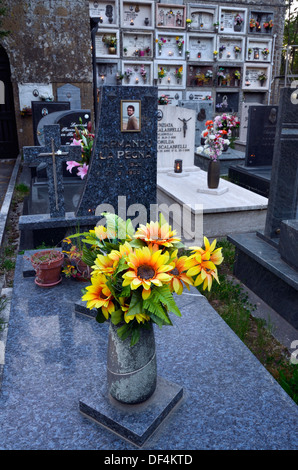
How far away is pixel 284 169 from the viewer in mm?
3949

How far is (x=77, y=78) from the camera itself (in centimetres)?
1198

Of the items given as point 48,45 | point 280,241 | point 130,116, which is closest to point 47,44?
point 48,45

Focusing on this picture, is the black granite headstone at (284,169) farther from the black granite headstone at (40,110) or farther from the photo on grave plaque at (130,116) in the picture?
the black granite headstone at (40,110)

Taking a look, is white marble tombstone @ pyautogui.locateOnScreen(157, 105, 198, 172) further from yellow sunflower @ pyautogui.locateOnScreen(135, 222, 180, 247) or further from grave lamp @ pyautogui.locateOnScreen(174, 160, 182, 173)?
yellow sunflower @ pyautogui.locateOnScreen(135, 222, 180, 247)

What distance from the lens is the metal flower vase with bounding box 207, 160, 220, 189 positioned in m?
6.18

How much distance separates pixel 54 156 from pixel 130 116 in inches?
32.6

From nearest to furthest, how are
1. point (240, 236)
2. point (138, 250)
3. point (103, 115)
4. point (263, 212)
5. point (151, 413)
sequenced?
point (138, 250) → point (151, 413) → point (103, 115) → point (240, 236) → point (263, 212)

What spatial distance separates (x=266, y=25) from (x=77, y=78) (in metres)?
10.7

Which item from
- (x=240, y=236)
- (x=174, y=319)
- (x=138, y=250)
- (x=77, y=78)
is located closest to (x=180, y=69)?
(x=77, y=78)

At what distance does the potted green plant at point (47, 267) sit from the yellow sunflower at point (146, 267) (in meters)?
1.91

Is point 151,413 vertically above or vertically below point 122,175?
below

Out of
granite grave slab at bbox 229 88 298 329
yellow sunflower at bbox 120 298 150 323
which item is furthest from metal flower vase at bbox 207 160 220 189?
yellow sunflower at bbox 120 298 150 323
